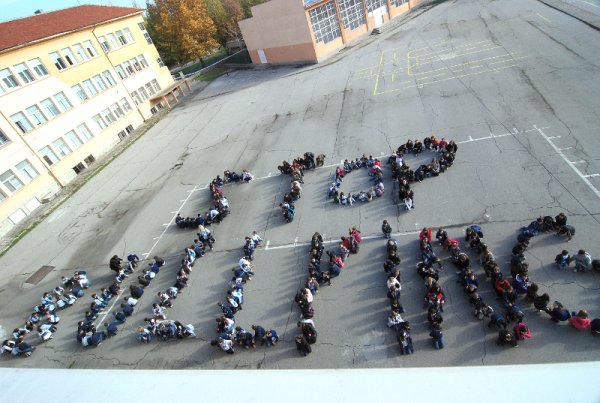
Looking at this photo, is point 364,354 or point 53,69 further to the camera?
point 53,69

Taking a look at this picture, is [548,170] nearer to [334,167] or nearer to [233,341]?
[334,167]

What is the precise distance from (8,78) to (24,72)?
1707 mm

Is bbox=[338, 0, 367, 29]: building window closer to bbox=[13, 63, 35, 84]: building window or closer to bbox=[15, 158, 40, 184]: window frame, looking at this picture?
bbox=[13, 63, 35, 84]: building window

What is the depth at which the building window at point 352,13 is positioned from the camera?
1748 inches

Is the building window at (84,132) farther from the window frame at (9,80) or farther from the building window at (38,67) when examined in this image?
the window frame at (9,80)

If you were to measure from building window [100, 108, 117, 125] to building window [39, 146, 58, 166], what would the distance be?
728cm

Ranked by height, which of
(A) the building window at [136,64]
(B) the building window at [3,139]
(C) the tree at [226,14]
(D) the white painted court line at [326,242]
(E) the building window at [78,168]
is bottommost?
(D) the white painted court line at [326,242]

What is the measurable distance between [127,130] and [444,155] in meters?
34.4

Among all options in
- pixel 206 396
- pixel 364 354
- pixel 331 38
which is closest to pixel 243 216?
pixel 364 354

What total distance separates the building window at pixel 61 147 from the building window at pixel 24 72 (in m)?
5.23

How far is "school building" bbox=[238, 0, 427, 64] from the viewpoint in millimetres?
41453

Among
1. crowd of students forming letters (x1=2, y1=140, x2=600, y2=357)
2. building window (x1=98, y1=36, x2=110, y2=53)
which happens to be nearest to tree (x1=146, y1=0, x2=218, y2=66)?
building window (x1=98, y1=36, x2=110, y2=53)

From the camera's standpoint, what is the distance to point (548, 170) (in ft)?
54.4

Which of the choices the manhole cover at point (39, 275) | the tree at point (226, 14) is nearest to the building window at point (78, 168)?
the manhole cover at point (39, 275)
